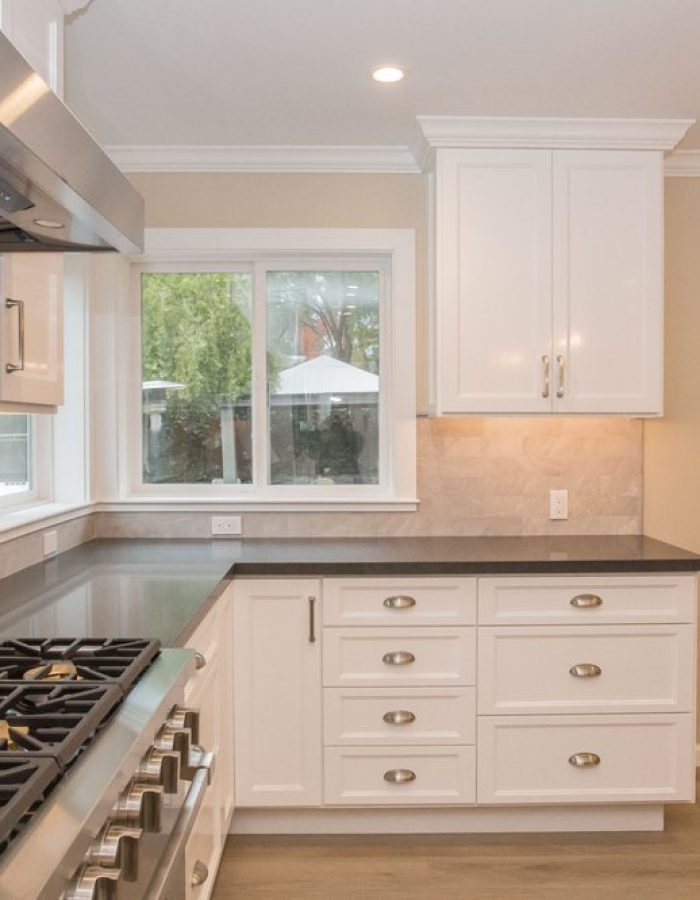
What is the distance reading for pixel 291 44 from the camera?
2322 millimetres

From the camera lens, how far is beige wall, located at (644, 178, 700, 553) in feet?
10.6

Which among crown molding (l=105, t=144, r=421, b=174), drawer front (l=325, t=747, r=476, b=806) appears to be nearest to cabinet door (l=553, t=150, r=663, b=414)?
crown molding (l=105, t=144, r=421, b=174)

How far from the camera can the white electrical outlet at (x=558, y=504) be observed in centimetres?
323

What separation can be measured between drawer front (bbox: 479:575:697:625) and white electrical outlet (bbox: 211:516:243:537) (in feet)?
3.45

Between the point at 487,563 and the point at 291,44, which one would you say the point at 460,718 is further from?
the point at 291,44

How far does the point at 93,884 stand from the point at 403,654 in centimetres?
179

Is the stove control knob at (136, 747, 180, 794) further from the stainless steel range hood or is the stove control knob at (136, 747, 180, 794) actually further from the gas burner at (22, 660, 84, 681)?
the stainless steel range hood

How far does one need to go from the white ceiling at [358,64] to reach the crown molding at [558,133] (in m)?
0.04

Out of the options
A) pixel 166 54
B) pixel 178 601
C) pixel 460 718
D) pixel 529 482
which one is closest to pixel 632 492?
pixel 529 482

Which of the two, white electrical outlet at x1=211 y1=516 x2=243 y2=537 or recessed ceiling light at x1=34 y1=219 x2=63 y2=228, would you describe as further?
white electrical outlet at x1=211 y1=516 x2=243 y2=537

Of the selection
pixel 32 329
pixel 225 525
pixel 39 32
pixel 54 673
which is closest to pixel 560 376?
→ pixel 225 525

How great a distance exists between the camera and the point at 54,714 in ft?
3.95

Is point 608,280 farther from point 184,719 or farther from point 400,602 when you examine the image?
point 184,719

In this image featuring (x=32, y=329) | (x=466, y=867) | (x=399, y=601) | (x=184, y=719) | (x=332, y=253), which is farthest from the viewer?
(x=332, y=253)
